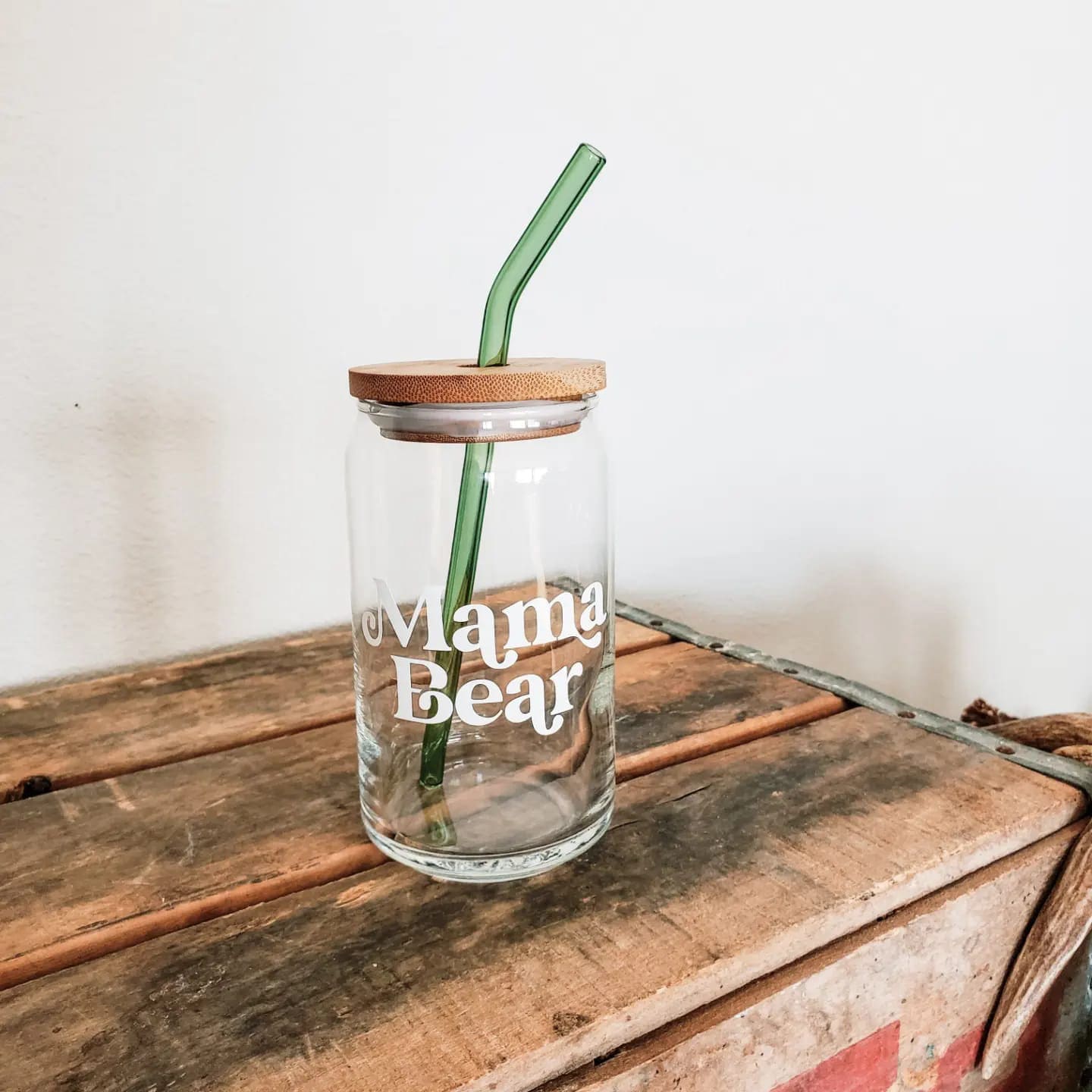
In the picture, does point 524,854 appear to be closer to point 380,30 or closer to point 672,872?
point 672,872

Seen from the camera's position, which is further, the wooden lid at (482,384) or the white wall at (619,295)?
the white wall at (619,295)

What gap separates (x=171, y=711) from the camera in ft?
2.42

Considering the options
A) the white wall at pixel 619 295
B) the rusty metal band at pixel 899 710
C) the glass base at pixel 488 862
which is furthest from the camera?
the white wall at pixel 619 295

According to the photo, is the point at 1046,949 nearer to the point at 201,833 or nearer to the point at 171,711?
the point at 201,833

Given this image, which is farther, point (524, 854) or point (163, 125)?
point (163, 125)

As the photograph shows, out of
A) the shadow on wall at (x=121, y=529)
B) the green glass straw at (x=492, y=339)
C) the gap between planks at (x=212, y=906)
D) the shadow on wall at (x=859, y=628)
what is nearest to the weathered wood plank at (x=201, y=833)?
the gap between planks at (x=212, y=906)

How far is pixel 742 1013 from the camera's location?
44 cm

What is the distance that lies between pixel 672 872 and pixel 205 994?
0.72 ft

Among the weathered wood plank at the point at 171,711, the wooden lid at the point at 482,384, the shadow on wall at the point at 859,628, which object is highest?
the wooden lid at the point at 482,384

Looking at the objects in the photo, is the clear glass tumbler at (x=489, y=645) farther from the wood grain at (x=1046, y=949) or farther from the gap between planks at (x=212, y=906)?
the wood grain at (x=1046, y=949)

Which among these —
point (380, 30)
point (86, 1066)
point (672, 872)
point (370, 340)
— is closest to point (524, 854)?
point (672, 872)

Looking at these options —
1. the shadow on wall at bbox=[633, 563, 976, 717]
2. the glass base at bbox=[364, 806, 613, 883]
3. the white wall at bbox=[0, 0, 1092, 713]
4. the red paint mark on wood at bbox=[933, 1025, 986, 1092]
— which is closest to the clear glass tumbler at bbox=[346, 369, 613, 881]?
the glass base at bbox=[364, 806, 613, 883]

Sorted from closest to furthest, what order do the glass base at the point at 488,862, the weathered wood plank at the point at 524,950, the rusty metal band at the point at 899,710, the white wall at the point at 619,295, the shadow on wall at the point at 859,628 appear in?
the weathered wood plank at the point at 524,950 → the glass base at the point at 488,862 → the rusty metal band at the point at 899,710 → the white wall at the point at 619,295 → the shadow on wall at the point at 859,628

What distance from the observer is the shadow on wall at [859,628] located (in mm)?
1175
